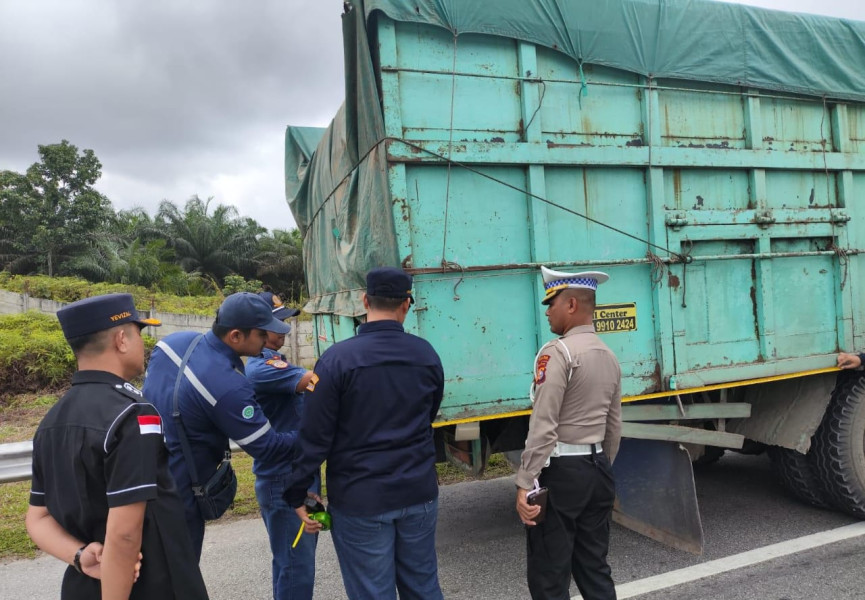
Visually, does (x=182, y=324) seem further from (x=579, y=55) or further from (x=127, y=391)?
(x=127, y=391)

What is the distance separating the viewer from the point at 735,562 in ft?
11.8

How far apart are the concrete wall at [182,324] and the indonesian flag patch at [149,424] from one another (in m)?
9.76

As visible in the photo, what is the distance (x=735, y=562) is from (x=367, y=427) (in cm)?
267

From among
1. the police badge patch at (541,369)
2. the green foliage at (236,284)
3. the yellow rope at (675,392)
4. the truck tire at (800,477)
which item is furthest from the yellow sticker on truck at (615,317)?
the green foliage at (236,284)

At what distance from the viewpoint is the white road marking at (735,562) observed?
334 centimetres

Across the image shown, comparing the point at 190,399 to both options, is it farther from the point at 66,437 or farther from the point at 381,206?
the point at 381,206

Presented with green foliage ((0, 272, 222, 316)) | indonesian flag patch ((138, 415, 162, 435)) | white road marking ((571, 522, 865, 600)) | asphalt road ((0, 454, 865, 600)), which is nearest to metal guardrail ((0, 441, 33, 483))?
asphalt road ((0, 454, 865, 600))

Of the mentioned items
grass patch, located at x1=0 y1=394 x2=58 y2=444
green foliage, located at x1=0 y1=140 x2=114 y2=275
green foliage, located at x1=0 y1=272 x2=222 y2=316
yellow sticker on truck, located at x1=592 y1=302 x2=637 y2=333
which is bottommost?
grass patch, located at x1=0 y1=394 x2=58 y2=444

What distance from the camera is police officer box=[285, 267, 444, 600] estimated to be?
2277 mm

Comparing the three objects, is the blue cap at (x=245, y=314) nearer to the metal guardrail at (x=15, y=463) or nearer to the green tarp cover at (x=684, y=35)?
the green tarp cover at (x=684, y=35)

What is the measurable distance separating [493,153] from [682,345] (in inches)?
66.2

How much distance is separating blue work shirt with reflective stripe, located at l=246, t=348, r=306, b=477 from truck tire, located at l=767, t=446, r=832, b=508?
358cm

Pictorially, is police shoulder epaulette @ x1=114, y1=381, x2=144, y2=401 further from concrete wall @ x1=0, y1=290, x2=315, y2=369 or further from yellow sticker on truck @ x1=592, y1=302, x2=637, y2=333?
concrete wall @ x1=0, y1=290, x2=315, y2=369

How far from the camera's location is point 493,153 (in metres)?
3.36
